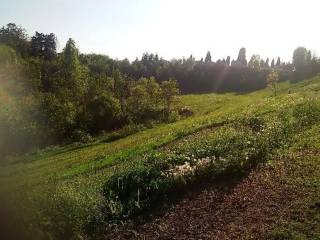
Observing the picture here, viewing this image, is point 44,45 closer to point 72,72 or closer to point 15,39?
point 15,39

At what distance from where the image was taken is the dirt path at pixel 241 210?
→ 55.1 feet

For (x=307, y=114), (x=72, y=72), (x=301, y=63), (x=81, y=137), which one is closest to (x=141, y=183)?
(x=307, y=114)

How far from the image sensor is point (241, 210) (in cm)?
1844

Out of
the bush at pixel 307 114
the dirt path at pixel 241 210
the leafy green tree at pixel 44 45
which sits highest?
the leafy green tree at pixel 44 45

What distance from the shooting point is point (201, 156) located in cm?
2381

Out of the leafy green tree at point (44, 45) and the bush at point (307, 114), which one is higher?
the leafy green tree at point (44, 45)

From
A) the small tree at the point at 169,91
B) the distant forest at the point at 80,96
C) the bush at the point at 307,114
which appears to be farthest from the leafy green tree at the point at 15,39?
the bush at the point at 307,114

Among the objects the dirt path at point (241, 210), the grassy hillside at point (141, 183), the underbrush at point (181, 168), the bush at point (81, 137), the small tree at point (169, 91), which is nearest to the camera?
the dirt path at point (241, 210)

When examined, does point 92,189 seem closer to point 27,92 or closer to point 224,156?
point 224,156

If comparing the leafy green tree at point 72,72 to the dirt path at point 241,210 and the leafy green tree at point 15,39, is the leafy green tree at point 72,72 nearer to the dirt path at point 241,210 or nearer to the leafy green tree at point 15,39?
the leafy green tree at point 15,39

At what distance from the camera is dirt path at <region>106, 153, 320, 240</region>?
1678 cm

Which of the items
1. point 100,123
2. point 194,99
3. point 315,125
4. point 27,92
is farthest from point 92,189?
point 194,99

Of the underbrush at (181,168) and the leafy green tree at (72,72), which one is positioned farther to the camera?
the leafy green tree at (72,72)

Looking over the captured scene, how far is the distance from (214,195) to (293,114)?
14.8 m
